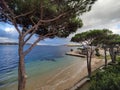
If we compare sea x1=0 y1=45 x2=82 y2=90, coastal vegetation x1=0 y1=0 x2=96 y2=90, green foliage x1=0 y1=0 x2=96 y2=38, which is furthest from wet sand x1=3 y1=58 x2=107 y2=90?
green foliage x1=0 y1=0 x2=96 y2=38

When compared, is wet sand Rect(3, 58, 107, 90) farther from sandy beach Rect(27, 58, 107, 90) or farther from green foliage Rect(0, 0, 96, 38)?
green foliage Rect(0, 0, 96, 38)

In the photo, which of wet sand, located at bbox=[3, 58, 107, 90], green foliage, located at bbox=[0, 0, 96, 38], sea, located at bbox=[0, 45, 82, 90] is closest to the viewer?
green foliage, located at bbox=[0, 0, 96, 38]

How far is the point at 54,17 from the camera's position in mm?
9086

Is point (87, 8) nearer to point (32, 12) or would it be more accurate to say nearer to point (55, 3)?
point (55, 3)

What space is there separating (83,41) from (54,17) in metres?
11.7

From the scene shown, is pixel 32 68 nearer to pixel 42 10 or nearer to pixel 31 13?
pixel 31 13

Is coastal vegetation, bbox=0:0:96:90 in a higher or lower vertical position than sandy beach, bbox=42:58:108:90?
higher

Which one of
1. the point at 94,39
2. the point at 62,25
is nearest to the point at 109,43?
the point at 94,39

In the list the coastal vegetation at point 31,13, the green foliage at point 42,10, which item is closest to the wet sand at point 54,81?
the coastal vegetation at point 31,13

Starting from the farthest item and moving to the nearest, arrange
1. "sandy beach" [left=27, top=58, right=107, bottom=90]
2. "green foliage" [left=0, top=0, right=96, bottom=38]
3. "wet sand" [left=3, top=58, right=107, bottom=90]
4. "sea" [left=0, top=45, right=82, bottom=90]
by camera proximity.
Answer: "sea" [left=0, top=45, right=82, bottom=90], "wet sand" [left=3, top=58, right=107, bottom=90], "sandy beach" [left=27, top=58, right=107, bottom=90], "green foliage" [left=0, top=0, right=96, bottom=38]

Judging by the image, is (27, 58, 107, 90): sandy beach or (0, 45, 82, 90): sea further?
(0, 45, 82, 90): sea

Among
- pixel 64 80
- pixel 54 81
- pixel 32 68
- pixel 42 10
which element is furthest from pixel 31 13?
pixel 32 68

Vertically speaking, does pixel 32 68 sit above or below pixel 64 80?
below

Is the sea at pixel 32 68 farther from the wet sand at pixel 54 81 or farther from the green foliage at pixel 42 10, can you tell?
the green foliage at pixel 42 10
